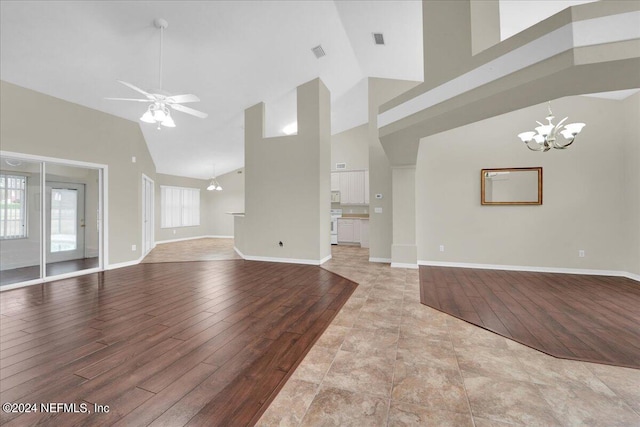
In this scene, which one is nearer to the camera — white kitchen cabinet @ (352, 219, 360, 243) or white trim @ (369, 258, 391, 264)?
white trim @ (369, 258, 391, 264)

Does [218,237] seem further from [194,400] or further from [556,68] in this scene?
[556,68]

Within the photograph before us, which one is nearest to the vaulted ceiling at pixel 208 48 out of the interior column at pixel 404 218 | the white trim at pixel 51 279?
the interior column at pixel 404 218

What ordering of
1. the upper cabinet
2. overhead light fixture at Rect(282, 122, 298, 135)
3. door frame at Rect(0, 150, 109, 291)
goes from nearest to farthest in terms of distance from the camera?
1. door frame at Rect(0, 150, 109, 291)
2. overhead light fixture at Rect(282, 122, 298, 135)
3. the upper cabinet

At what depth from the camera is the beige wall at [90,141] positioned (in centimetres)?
409

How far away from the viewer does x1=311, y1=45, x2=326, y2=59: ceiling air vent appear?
486cm

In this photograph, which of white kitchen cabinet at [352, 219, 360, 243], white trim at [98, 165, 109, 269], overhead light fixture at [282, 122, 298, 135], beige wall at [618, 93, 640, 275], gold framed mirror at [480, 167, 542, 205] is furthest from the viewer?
white kitchen cabinet at [352, 219, 360, 243]

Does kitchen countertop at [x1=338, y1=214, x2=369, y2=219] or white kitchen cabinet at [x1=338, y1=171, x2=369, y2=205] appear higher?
white kitchen cabinet at [x1=338, y1=171, x2=369, y2=205]

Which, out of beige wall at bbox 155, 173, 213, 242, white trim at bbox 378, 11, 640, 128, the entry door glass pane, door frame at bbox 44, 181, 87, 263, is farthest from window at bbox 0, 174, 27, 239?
white trim at bbox 378, 11, 640, 128

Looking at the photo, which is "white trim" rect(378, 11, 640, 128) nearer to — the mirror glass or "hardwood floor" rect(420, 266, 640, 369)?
"hardwood floor" rect(420, 266, 640, 369)

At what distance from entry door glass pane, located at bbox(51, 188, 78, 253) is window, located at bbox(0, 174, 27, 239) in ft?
1.52

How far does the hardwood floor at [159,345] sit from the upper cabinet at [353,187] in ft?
16.0

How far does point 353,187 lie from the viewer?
9164 mm

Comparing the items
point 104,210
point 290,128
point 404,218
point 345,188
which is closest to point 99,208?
point 104,210

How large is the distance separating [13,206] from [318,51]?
5652 mm
